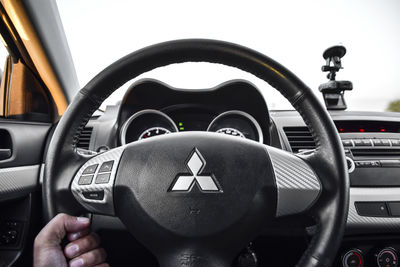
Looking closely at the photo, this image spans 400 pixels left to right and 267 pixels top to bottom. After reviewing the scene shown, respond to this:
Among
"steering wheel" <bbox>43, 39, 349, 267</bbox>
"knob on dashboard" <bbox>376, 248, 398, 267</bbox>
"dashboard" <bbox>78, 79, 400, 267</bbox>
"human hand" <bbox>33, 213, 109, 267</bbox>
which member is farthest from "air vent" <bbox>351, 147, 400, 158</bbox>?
"human hand" <bbox>33, 213, 109, 267</bbox>

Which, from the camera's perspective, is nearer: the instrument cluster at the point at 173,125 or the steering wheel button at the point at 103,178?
the steering wheel button at the point at 103,178

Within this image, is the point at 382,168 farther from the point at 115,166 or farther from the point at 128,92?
the point at 128,92

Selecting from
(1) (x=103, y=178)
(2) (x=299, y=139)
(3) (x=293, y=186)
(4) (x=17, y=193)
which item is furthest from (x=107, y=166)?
(2) (x=299, y=139)

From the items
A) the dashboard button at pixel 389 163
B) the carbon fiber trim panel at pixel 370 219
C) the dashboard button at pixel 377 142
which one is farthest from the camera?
the dashboard button at pixel 377 142

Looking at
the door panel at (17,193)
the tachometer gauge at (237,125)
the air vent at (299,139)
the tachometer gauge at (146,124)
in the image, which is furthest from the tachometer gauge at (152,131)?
the air vent at (299,139)

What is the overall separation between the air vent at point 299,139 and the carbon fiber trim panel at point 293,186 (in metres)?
0.94

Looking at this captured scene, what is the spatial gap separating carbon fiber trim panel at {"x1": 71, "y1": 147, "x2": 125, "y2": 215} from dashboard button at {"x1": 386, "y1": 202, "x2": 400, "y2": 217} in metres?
1.22

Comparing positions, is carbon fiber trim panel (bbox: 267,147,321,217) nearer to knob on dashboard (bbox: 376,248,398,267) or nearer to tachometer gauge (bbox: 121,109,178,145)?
knob on dashboard (bbox: 376,248,398,267)

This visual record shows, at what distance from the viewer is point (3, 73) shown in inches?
71.6

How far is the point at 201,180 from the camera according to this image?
0.67 metres

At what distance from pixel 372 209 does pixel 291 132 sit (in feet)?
1.93

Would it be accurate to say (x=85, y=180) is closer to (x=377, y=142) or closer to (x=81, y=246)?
(x=81, y=246)

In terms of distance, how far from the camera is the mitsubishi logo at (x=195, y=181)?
26.2 inches

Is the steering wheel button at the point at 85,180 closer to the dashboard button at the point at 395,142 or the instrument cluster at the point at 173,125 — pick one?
the instrument cluster at the point at 173,125
